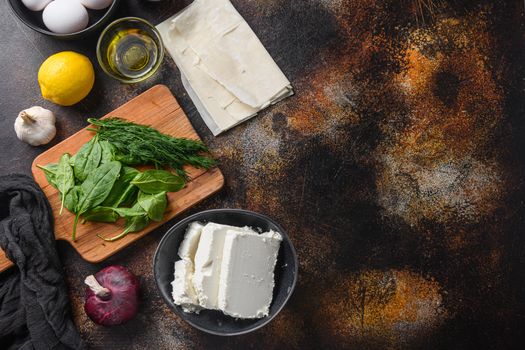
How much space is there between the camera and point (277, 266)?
73.5 inches

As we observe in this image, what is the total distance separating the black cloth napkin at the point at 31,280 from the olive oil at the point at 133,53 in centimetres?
57

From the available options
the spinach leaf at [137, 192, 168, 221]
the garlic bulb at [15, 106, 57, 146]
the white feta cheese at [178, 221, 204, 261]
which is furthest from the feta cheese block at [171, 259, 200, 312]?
the garlic bulb at [15, 106, 57, 146]

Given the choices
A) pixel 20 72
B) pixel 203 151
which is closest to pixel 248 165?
pixel 203 151

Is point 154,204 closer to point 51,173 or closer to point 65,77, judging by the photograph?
point 51,173

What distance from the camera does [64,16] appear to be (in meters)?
1.76

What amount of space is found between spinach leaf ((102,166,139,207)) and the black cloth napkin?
10.5 inches

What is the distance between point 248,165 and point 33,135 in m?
0.84

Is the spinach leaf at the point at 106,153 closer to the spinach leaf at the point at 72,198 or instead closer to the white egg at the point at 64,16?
the spinach leaf at the point at 72,198

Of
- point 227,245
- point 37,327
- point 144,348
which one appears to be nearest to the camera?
point 227,245

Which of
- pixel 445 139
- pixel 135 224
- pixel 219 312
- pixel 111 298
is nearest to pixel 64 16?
pixel 135 224

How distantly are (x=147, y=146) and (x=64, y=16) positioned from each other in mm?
550

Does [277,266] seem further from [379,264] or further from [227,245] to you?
[379,264]

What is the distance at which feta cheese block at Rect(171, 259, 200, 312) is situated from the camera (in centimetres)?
173

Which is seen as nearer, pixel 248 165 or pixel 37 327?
pixel 37 327
